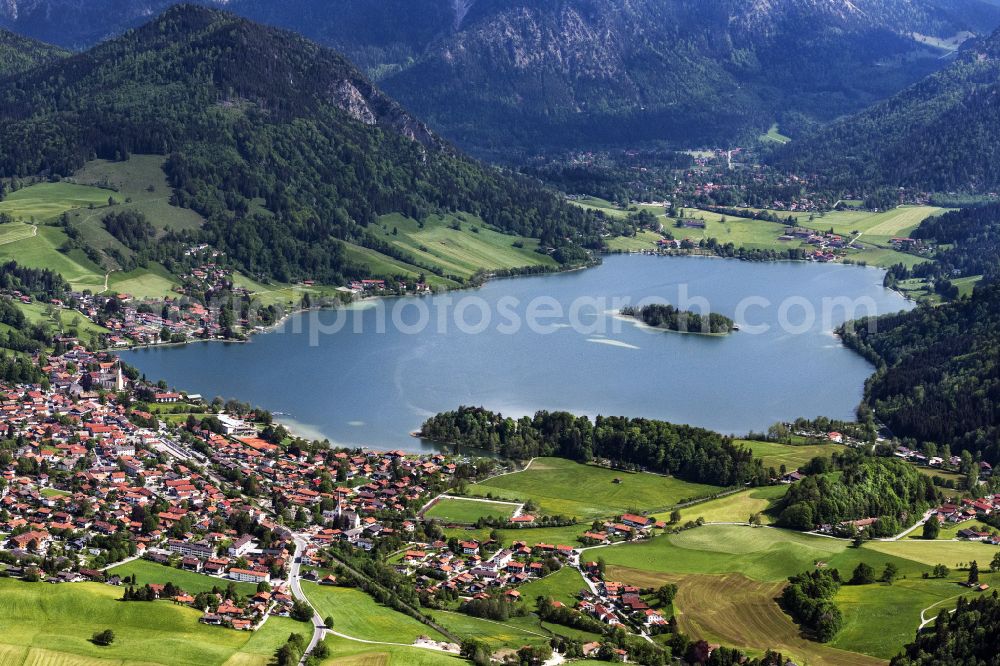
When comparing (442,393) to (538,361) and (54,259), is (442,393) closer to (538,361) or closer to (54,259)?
(538,361)

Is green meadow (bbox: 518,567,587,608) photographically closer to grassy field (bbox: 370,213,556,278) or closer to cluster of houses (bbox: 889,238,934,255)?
grassy field (bbox: 370,213,556,278)

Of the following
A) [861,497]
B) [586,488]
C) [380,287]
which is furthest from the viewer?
[380,287]

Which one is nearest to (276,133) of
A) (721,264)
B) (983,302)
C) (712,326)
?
(721,264)

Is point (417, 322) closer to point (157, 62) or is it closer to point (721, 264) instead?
point (721, 264)

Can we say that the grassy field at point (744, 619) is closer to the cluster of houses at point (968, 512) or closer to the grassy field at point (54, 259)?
the cluster of houses at point (968, 512)

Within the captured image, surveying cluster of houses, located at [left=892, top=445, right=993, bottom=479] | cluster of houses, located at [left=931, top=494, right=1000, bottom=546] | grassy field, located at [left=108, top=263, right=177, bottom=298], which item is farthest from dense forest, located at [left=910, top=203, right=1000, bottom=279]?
grassy field, located at [left=108, top=263, right=177, bottom=298]

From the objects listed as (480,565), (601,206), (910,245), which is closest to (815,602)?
(480,565)

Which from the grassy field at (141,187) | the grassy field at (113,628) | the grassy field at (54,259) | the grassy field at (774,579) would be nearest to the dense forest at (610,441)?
the grassy field at (774,579)
